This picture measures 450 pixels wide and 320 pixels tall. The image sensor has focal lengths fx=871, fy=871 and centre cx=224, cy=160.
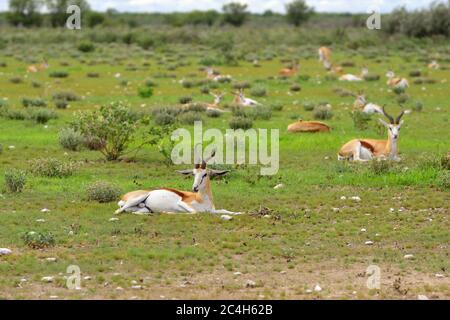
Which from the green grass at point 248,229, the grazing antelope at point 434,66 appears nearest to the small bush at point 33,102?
the green grass at point 248,229

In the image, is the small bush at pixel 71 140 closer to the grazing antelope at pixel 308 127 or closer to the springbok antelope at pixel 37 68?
the grazing antelope at pixel 308 127

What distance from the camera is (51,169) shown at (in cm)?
1565

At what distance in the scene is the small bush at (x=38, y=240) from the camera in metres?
10.8

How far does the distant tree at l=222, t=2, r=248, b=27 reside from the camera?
9731cm

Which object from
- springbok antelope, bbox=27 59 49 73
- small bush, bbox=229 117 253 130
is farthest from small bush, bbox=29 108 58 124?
springbok antelope, bbox=27 59 49 73

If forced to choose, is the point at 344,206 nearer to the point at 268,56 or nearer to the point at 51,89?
the point at 51,89

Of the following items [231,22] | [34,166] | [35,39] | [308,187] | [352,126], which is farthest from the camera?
[231,22]

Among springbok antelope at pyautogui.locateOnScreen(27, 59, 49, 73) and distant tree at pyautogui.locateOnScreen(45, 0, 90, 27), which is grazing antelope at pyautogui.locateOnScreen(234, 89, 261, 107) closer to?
springbok antelope at pyautogui.locateOnScreen(27, 59, 49, 73)

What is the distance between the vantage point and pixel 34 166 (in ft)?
52.1

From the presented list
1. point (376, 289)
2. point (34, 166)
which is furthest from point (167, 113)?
point (376, 289)

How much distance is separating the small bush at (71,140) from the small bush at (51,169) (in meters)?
2.61

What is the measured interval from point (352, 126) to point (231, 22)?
258ft

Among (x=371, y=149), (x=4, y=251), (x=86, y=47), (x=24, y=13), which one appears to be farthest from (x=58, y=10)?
(x=4, y=251)

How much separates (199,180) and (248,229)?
1.20 metres
